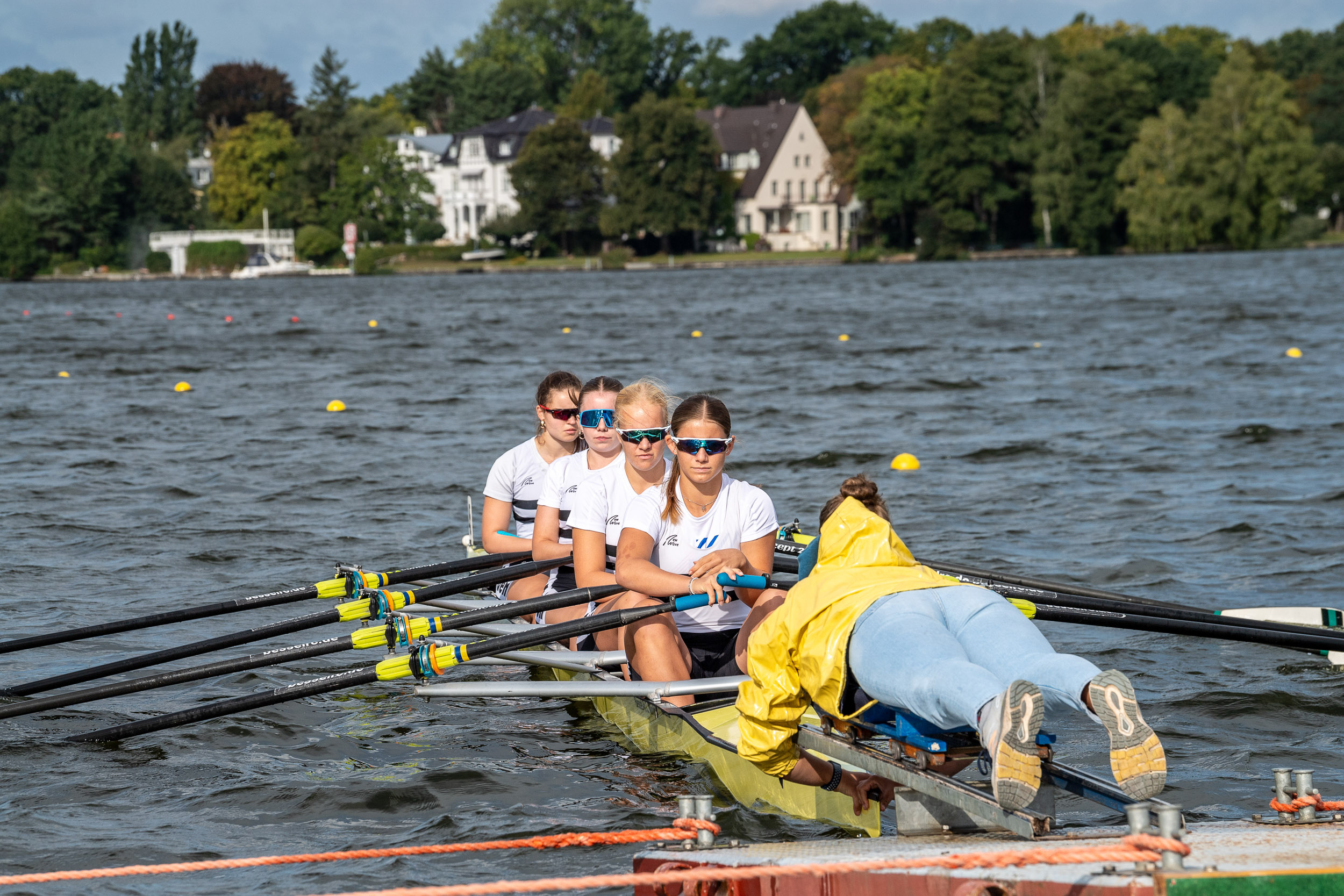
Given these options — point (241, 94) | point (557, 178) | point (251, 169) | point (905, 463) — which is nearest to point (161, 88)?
point (241, 94)

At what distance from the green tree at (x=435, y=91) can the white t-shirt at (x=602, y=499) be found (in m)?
118

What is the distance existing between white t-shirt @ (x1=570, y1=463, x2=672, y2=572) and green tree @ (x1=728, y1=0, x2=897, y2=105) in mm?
106828

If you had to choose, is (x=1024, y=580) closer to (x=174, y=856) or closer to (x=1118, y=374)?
(x=174, y=856)

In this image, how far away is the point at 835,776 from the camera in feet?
15.7

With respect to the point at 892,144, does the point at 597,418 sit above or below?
below

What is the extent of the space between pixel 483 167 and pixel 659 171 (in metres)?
17.6

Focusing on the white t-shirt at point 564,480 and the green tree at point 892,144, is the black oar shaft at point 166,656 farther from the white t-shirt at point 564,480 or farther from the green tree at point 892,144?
the green tree at point 892,144

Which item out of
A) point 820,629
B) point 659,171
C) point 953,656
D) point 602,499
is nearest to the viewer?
point 953,656

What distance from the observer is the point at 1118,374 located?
22.0 m

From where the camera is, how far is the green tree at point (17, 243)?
8300 cm

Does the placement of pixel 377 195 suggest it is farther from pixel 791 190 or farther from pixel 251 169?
pixel 791 190

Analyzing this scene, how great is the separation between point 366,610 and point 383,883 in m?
2.12

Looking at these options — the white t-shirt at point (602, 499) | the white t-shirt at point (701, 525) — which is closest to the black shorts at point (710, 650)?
the white t-shirt at point (701, 525)

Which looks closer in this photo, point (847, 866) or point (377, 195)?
point (847, 866)
